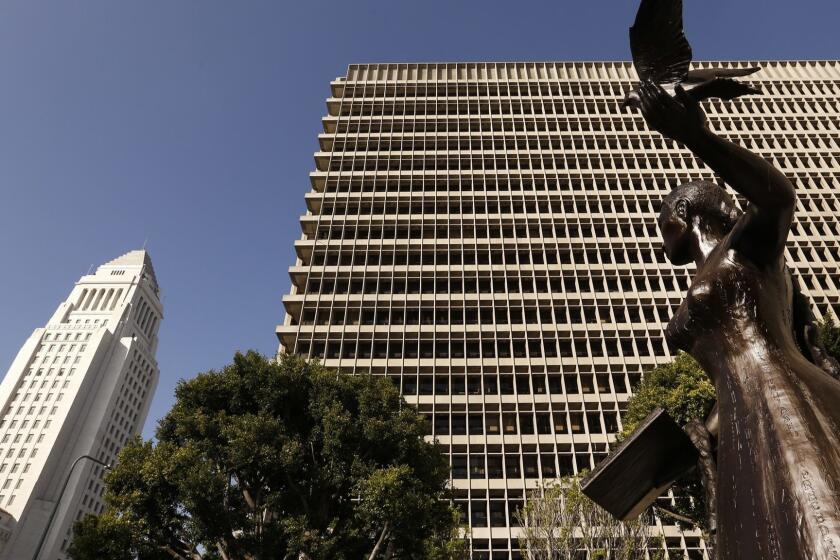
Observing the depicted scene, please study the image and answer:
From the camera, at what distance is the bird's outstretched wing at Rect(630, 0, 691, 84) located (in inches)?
104

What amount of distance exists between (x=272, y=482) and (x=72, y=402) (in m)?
80.4

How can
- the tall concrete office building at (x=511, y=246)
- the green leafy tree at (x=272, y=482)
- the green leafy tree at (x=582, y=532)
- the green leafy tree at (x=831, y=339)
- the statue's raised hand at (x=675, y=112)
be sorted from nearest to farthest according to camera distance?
the statue's raised hand at (x=675, y=112)
the green leafy tree at (x=272, y=482)
the green leafy tree at (x=831, y=339)
the green leafy tree at (x=582, y=532)
the tall concrete office building at (x=511, y=246)

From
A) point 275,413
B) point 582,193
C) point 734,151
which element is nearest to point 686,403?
point 275,413

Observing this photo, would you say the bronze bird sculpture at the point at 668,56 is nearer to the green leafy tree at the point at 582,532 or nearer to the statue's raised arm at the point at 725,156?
the statue's raised arm at the point at 725,156

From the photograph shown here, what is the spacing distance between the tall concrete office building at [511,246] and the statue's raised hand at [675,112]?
27.1m

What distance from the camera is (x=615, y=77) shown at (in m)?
55.3

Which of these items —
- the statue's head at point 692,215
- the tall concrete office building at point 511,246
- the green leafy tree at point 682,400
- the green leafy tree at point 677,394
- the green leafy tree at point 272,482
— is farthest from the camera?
the tall concrete office building at point 511,246

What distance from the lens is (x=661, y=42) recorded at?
271cm

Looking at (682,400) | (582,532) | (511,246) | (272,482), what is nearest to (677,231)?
(272,482)

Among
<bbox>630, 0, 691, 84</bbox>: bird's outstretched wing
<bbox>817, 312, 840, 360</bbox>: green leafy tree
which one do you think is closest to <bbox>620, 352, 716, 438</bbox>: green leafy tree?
<bbox>817, 312, 840, 360</bbox>: green leafy tree

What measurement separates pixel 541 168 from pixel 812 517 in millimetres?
48887

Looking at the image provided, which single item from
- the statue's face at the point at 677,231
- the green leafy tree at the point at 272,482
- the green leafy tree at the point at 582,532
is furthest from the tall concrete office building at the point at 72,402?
the statue's face at the point at 677,231

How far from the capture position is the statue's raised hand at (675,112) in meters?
2.42

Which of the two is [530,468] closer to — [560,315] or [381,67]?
[560,315]
